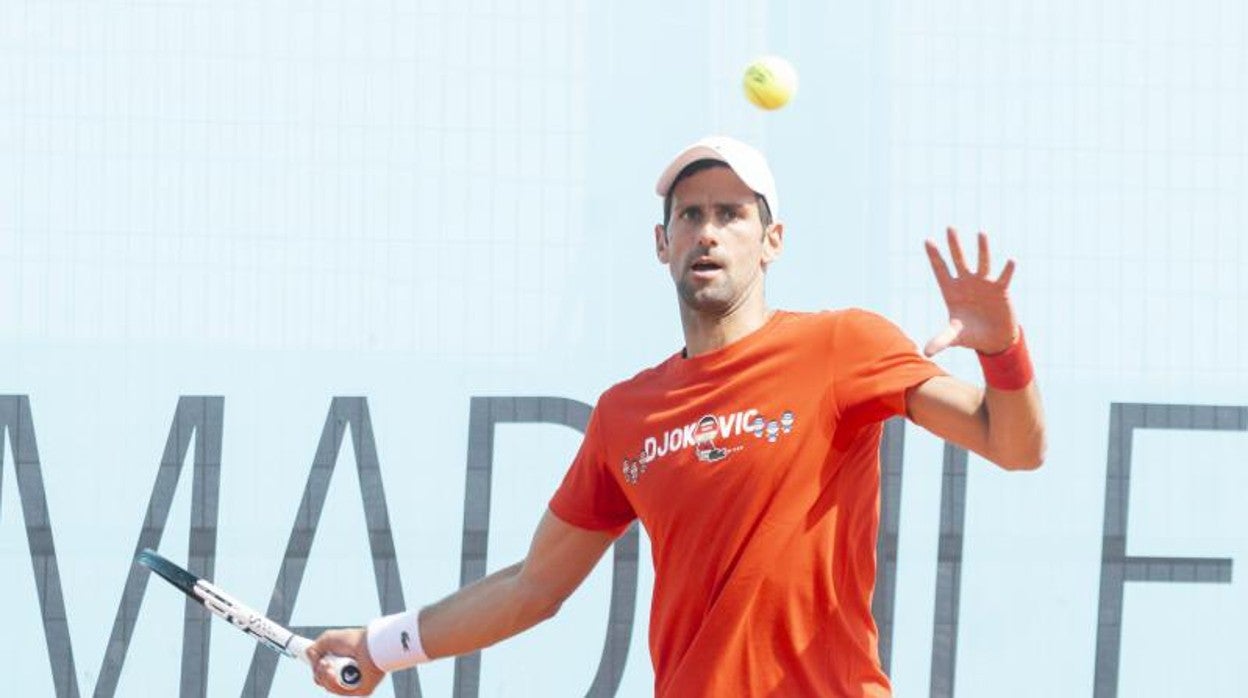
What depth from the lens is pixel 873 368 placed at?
9.37 ft

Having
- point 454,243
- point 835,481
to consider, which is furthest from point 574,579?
point 454,243

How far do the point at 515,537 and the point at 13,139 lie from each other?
126 centimetres

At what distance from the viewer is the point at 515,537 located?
3988 millimetres

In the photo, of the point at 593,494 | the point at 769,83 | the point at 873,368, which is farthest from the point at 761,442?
the point at 769,83

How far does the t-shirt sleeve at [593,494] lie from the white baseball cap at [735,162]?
40cm

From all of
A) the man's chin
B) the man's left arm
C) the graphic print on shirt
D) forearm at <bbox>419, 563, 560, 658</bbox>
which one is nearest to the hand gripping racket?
forearm at <bbox>419, 563, 560, 658</bbox>

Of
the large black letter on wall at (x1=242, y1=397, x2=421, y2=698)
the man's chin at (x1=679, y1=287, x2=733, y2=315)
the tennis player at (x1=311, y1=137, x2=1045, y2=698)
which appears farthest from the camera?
the large black letter on wall at (x1=242, y1=397, x2=421, y2=698)

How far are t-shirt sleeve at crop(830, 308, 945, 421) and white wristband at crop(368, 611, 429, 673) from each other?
2.96 feet

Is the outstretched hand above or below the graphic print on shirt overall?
above

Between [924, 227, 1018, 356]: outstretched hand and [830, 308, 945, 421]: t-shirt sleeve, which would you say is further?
[830, 308, 945, 421]: t-shirt sleeve

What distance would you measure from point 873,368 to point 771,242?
0.34 metres

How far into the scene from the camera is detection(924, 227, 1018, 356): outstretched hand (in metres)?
2.56

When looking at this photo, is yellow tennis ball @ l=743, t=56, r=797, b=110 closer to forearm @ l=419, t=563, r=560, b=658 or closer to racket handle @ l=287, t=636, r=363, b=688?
forearm @ l=419, t=563, r=560, b=658

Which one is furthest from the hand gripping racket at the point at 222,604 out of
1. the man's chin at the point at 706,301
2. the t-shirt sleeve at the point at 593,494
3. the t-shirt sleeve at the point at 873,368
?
the t-shirt sleeve at the point at 873,368
